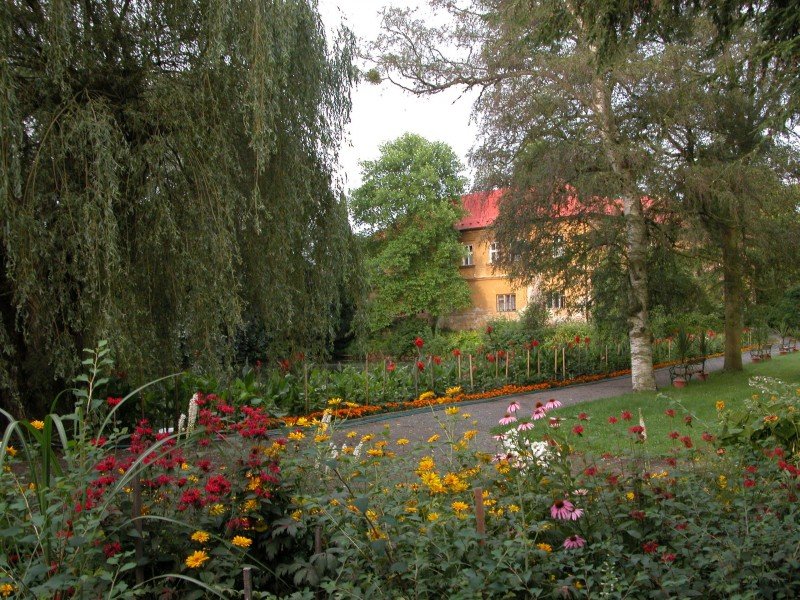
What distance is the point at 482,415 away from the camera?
33.1ft

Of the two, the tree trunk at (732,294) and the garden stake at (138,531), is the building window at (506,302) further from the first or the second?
the garden stake at (138,531)

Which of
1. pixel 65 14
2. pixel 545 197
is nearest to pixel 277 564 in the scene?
pixel 65 14

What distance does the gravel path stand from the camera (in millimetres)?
8172

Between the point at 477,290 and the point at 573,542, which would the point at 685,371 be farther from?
the point at 477,290

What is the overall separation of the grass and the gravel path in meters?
0.77

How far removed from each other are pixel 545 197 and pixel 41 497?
10973 mm

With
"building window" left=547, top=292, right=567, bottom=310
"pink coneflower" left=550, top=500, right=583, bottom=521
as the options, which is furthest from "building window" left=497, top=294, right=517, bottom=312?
"pink coneflower" left=550, top=500, right=583, bottom=521

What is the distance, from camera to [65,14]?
17.4 feet

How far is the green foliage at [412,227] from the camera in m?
33.2

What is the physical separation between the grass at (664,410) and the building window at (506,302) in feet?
64.7

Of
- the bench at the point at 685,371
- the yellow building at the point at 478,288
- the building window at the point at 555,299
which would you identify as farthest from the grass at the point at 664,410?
the yellow building at the point at 478,288

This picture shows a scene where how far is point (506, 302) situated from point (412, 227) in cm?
671

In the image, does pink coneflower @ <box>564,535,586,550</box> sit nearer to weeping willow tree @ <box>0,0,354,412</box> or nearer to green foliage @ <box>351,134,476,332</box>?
weeping willow tree @ <box>0,0,354,412</box>

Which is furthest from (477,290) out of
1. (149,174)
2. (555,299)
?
(149,174)
